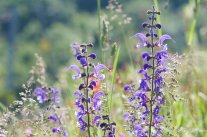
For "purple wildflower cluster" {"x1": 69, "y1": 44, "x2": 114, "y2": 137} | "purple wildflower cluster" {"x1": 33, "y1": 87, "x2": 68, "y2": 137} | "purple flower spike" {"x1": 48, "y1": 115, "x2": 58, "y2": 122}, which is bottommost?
"purple wildflower cluster" {"x1": 69, "y1": 44, "x2": 114, "y2": 137}

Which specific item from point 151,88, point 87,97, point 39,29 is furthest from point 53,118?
point 39,29

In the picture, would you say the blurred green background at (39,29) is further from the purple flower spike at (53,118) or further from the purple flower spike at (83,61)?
A: the purple flower spike at (83,61)

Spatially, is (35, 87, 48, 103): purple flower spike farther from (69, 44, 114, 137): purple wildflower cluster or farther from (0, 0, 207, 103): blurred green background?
(0, 0, 207, 103): blurred green background

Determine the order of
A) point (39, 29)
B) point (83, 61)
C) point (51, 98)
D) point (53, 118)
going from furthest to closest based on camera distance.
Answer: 1. point (39, 29)
2. point (51, 98)
3. point (53, 118)
4. point (83, 61)

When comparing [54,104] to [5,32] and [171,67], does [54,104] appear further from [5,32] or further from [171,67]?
[5,32]

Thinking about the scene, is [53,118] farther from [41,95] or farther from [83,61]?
[83,61]

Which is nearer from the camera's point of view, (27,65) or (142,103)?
(142,103)

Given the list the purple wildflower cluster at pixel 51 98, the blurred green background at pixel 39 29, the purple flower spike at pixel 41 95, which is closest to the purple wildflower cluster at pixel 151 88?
the purple wildflower cluster at pixel 51 98

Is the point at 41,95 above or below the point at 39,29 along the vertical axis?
below

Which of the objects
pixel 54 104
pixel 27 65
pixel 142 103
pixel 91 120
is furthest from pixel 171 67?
pixel 27 65

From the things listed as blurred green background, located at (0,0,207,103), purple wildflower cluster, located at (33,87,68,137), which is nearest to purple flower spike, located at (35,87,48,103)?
purple wildflower cluster, located at (33,87,68,137)

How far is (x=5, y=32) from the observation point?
4569 cm

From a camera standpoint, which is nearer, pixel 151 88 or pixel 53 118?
pixel 151 88

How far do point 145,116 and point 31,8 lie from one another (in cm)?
4459
